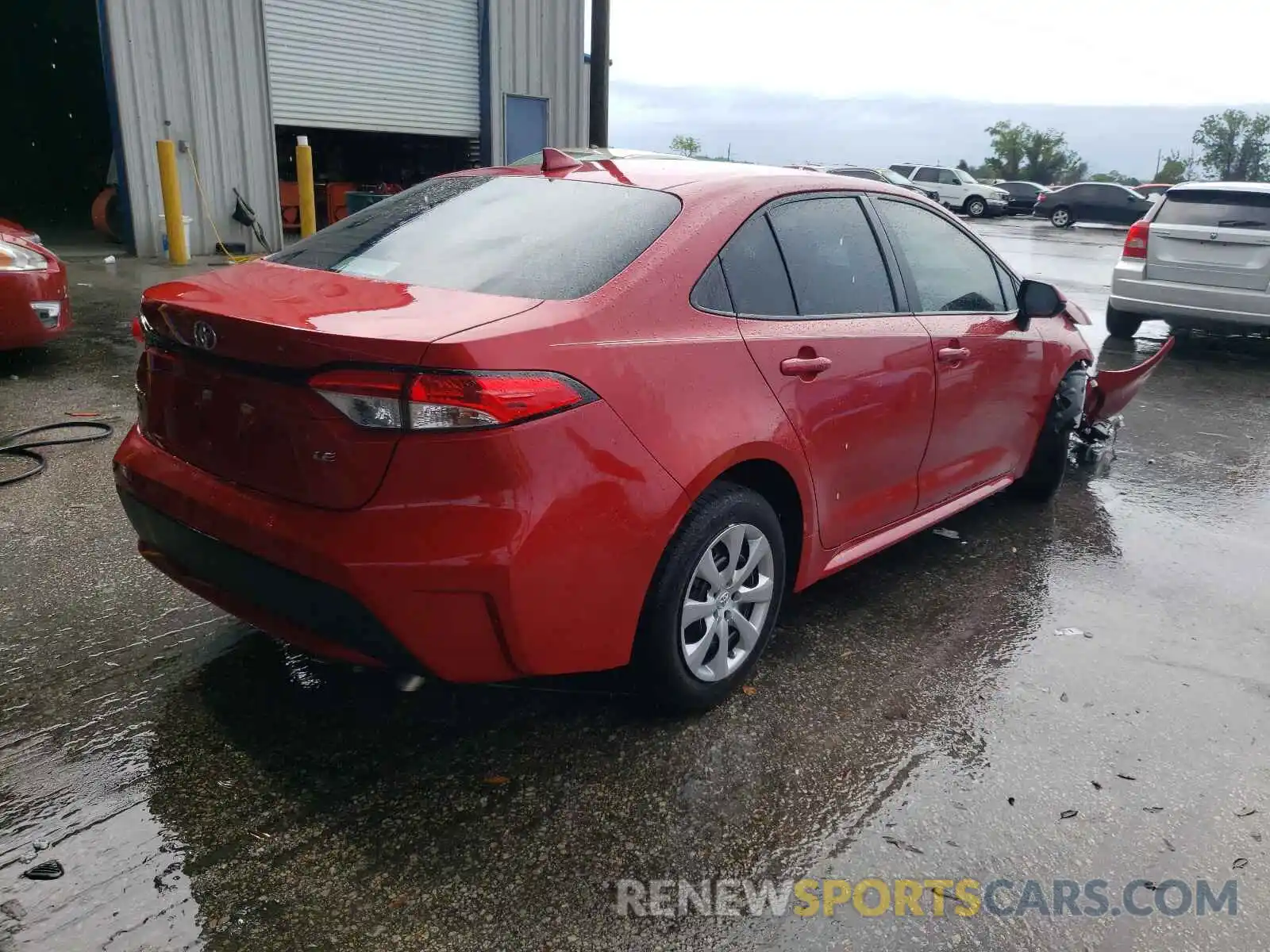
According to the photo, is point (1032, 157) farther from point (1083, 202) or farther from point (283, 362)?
point (283, 362)

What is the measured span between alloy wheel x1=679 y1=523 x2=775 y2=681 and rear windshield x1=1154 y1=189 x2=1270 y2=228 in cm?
793

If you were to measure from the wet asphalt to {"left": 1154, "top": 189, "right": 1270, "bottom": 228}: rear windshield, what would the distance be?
19.8 feet

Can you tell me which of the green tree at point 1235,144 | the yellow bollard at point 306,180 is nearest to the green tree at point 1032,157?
the green tree at point 1235,144

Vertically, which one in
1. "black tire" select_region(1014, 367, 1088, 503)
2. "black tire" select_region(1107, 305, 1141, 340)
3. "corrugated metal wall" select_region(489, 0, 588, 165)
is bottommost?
"black tire" select_region(1107, 305, 1141, 340)

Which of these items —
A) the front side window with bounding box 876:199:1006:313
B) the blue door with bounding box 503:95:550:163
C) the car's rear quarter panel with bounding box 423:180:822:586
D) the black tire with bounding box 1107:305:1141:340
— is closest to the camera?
the car's rear quarter panel with bounding box 423:180:822:586

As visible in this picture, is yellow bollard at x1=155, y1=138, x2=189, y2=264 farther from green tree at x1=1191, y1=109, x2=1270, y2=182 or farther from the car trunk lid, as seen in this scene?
green tree at x1=1191, y1=109, x2=1270, y2=182

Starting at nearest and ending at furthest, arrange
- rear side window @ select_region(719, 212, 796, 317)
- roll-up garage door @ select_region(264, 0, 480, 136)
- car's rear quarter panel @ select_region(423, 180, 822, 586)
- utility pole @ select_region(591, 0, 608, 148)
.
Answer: car's rear quarter panel @ select_region(423, 180, 822, 586) < rear side window @ select_region(719, 212, 796, 317) < utility pole @ select_region(591, 0, 608, 148) < roll-up garage door @ select_region(264, 0, 480, 136)

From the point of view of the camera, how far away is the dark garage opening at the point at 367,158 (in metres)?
18.7

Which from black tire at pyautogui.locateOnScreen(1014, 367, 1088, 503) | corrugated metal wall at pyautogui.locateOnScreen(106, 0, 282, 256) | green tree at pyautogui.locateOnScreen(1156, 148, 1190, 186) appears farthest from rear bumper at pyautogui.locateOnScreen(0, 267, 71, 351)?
green tree at pyautogui.locateOnScreen(1156, 148, 1190, 186)

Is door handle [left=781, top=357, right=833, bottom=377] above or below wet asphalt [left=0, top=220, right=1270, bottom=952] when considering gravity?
above

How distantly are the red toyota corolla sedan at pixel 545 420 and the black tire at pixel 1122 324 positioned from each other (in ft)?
24.4

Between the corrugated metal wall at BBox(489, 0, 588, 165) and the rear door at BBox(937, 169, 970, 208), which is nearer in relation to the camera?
the corrugated metal wall at BBox(489, 0, 588, 165)

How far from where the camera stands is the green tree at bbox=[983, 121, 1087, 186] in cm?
6250

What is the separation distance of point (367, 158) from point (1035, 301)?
18.7 meters
